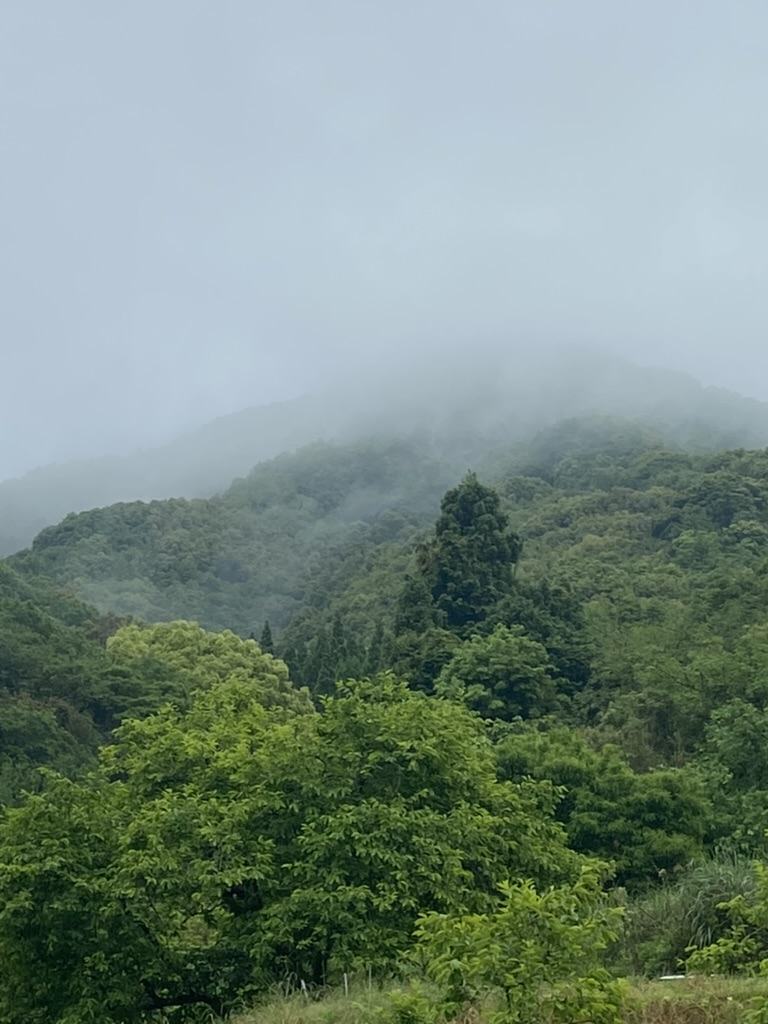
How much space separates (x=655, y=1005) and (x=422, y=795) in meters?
5.09

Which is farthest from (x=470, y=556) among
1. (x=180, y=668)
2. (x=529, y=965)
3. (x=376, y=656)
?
(x=529, y=965)

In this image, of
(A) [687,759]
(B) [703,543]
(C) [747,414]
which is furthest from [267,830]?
(C) [747,414]

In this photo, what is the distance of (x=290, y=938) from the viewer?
11.4 meters

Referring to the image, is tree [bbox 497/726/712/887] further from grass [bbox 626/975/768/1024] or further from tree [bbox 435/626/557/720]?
tree [bbox 435/626/557/720]

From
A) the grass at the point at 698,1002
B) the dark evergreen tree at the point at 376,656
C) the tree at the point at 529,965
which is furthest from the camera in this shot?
the dark evergreen tree at the point at 376,656

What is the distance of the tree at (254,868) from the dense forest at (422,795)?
38 millimetres

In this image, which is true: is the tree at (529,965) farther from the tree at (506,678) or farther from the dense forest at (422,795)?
the tree at (506,678)

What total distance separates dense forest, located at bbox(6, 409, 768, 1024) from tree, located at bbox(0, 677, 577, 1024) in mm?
38

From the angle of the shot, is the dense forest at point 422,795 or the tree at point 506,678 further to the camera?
the tree at point 506,678

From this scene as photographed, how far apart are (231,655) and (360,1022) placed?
138ft

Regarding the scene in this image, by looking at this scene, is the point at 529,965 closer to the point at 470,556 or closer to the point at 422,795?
the point at 422,795

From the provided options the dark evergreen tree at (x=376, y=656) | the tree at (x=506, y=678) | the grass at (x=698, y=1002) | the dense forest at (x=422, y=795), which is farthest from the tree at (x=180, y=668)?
the grass at (x=698, y=1002)

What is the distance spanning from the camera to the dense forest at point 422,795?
11.1 metres

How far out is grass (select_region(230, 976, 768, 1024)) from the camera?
800cm
